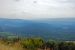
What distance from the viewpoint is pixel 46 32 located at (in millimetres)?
1555

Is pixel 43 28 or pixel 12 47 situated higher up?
pixel 43 28

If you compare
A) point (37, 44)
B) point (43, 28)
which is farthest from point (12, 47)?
point (43, 28)

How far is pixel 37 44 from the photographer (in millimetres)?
1527

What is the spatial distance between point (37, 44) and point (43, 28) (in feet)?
0.57

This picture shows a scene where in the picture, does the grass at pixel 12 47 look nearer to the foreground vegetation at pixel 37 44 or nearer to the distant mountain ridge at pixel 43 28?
the foreground vegetation at pixel 37 44

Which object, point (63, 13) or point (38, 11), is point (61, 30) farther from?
point (38, 11)

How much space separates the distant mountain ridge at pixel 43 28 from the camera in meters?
1.54

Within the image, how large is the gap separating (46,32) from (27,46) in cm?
24


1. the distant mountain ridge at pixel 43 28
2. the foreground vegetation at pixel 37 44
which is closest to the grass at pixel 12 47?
the foreground vegetation at pixel 37 44

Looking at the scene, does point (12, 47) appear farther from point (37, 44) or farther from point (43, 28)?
point (43, 28)

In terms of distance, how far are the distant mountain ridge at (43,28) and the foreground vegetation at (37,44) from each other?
5cm

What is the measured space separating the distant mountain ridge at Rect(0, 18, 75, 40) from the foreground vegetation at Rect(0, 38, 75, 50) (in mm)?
49

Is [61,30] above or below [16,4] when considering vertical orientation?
below

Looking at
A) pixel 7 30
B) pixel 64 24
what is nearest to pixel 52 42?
pixel 64 24
